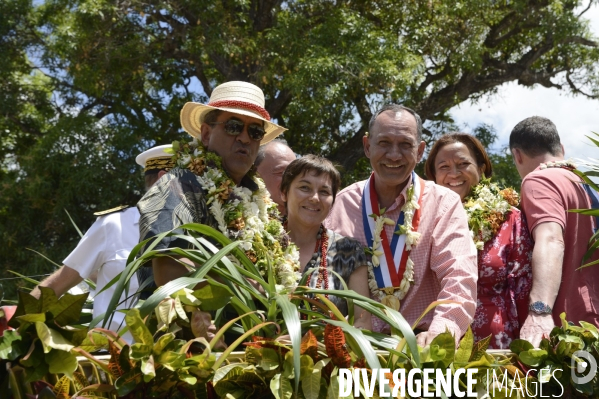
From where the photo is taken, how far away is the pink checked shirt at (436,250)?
10.8ft

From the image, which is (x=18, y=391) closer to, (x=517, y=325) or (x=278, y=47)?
(x=517, y=325)

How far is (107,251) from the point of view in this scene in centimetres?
415

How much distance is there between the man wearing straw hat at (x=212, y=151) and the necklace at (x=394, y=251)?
0.66 m

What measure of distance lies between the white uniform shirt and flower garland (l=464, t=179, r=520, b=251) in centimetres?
177

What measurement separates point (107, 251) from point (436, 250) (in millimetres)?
1740

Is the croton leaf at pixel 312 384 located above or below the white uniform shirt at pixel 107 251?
below

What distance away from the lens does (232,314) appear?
2.52 meters

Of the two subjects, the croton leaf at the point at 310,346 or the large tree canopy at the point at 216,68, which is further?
the large tree canopy at the point at 216,68

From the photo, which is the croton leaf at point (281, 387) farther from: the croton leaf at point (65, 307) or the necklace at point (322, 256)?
the necklace at point (322, 256)

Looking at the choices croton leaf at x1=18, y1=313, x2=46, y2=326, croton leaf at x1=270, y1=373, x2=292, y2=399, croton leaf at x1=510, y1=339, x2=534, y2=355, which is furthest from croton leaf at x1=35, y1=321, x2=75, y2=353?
croton leaf at x1=510, y1=339, x2=534, y2=355

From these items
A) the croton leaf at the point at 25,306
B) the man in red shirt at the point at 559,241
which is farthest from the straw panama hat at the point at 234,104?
the croton leaf at the point at 25,306

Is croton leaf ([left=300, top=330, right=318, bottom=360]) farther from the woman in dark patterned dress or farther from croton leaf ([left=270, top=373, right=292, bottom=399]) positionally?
the woman in dark patterned dress

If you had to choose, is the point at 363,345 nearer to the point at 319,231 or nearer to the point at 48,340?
the point at 48,340

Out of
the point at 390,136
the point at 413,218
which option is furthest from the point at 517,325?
the point at 390,136
